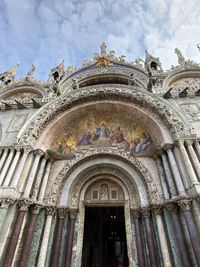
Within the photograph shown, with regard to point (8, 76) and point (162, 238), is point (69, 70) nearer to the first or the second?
point (8, 76)

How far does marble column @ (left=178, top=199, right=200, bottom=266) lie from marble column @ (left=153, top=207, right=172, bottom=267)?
923mm

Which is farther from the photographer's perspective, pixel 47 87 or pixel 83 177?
pixel 47 87

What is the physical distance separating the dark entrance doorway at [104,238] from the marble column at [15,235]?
4232 mm

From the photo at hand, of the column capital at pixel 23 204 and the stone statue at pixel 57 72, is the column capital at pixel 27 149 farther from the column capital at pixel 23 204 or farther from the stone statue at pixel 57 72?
the stone statue at pixel 57 72

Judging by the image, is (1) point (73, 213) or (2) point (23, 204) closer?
(2) point (23, 204)

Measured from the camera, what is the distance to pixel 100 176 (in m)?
8.07

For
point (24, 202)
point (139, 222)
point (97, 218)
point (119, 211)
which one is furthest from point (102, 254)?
point (24, 202)

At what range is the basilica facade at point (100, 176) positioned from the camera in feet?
18.4

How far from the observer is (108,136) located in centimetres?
881

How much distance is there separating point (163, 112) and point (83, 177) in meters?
4.60

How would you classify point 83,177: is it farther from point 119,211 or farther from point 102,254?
point 102,254

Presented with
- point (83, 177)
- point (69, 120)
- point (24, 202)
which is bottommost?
point (24, 202)

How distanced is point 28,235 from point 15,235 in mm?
445

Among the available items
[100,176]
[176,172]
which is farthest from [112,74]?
[176,172]
